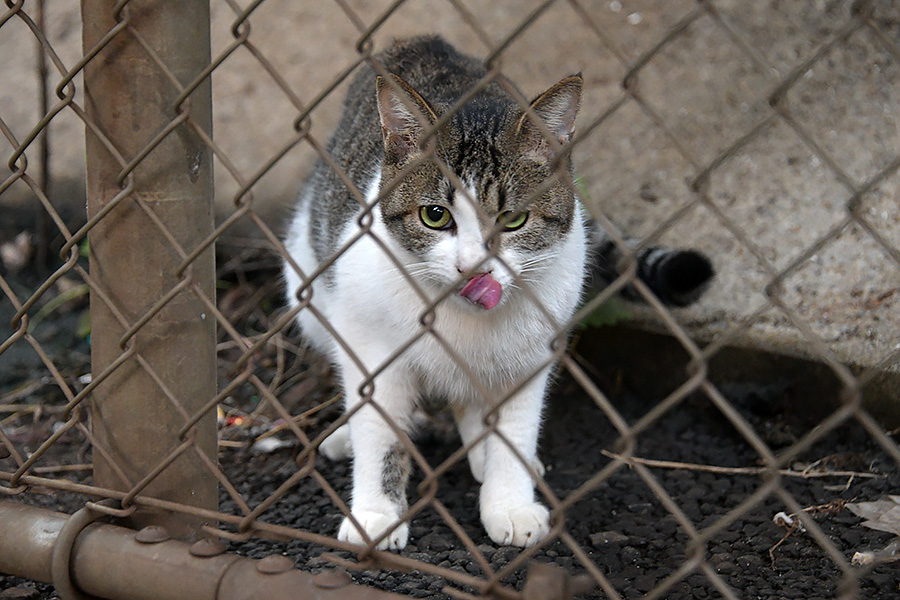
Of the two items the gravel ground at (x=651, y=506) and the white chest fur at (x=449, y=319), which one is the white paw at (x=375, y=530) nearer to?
the gravel ground at (x=651, y=506)

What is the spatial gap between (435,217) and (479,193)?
13 centimetres

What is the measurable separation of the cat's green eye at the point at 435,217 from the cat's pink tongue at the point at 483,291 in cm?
18

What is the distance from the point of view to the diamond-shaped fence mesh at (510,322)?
144 cm

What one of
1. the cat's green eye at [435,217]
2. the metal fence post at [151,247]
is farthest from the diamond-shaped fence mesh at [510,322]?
the cat's green eye at [435,217]

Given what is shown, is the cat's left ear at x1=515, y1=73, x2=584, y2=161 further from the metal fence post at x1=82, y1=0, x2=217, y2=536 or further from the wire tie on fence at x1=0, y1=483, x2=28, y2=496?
the wire tie on fence at x1=0, y1=483, x2=28, y2=496

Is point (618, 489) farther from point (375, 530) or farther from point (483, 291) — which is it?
point (483, 291)

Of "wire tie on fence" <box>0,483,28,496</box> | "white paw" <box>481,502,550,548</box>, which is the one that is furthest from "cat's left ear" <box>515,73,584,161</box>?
"wire tie on fence" <box>0,483,28,496</box>

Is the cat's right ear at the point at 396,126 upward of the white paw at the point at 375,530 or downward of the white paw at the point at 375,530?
upward

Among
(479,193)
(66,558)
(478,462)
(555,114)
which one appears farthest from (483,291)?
(66,558)

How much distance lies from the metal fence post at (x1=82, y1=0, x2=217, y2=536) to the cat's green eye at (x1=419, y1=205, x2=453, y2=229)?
1.63 ft

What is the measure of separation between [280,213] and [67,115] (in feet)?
3.97

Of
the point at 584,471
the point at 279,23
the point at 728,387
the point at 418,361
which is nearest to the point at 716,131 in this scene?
the point at 728,387

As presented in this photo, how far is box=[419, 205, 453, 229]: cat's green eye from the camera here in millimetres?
1930

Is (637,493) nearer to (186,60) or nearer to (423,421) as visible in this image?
(423,421)
